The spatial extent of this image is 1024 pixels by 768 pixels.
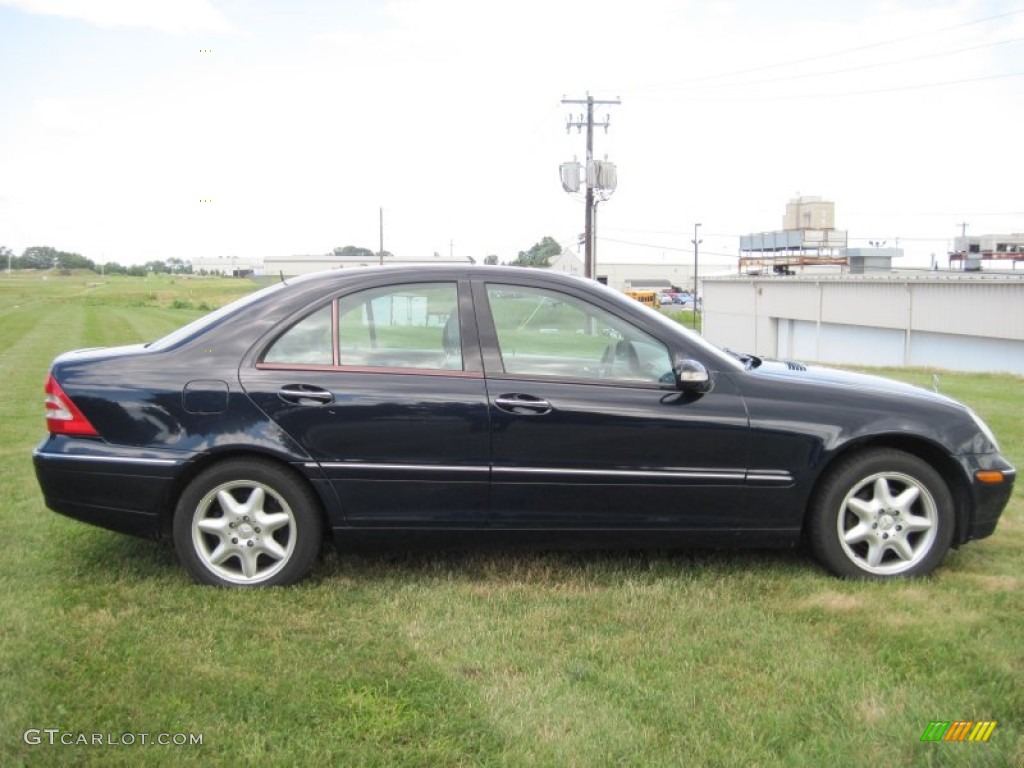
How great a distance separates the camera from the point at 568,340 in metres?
4.72

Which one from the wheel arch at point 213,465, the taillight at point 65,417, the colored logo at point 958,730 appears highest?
the taillight at point 65,417

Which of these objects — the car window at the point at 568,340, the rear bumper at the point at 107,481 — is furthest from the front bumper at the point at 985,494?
the rear bumper at the point at 107,481

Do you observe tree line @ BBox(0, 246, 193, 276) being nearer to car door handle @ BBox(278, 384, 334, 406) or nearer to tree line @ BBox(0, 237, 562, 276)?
tree line @ BBox(0, 237, 562, 276)

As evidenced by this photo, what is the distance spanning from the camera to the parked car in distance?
4441mm

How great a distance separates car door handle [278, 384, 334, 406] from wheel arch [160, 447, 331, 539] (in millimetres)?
261

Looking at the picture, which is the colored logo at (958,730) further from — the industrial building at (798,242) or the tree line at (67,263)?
the tree line at (67,263)

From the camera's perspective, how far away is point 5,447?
8227 mm

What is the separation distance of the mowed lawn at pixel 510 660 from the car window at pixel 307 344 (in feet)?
3.36

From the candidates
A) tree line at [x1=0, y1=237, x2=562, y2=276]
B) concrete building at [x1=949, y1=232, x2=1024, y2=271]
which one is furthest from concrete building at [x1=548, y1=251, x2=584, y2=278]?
tree line at [x1=0, y1=237, x2=562, y2=276]

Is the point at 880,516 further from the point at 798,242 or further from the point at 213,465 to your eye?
the point at 798,242

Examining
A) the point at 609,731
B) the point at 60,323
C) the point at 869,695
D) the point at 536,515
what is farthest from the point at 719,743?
the point at 60,323

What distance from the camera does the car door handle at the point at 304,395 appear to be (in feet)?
14.5

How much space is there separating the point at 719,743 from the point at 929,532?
7.00 feet

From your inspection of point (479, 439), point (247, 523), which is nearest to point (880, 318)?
point (479, 439)
